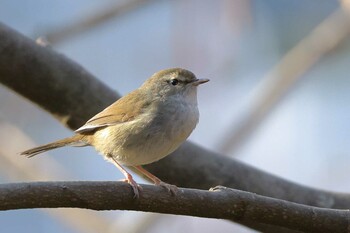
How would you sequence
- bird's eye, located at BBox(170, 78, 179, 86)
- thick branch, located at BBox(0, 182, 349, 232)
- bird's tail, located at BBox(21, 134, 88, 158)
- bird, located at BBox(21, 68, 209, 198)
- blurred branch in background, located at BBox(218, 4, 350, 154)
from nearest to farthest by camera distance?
thick branch, located at BBox(0, 182, 349, 232), bird, located at BBox(21, 68, 209, 198), bird's tail, located at BBox(21, 134, 88, 158), bird's eye, located at BBox(170, 78, 179, 86), blurred branch in background, located at BBox(218, 4, 350, 154)

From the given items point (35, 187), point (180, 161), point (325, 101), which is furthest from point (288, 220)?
point (325, 101)

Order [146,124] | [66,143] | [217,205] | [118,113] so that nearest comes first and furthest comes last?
[217,205] < [146,124] < [118,113] < [66,143]

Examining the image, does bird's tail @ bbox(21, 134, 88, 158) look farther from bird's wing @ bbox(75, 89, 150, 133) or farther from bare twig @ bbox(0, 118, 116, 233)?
bare twig @ bbox(0, 118, 116, 233)

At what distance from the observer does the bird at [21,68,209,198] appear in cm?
300

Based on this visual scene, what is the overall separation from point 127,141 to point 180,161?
52cm

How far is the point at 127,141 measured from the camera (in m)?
3.06

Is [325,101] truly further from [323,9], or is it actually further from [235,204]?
[235,204]

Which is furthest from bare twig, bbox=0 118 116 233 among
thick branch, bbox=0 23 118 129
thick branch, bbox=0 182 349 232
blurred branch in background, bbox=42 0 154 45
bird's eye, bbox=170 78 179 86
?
thick branch, bbox=0 182 349 232

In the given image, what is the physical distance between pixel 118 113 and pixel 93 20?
45.7 inches

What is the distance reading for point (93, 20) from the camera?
165 inches

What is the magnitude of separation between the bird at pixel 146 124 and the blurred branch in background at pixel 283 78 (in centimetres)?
76

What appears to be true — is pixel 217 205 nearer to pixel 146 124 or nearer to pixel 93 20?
pixel 146 124

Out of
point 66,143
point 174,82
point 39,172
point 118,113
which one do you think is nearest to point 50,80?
point 66,143

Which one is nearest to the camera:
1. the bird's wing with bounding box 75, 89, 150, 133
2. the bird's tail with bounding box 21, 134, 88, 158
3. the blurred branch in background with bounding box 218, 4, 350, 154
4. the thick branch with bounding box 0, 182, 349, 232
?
the thick branch with bounding box 0, 182, 349, 232
